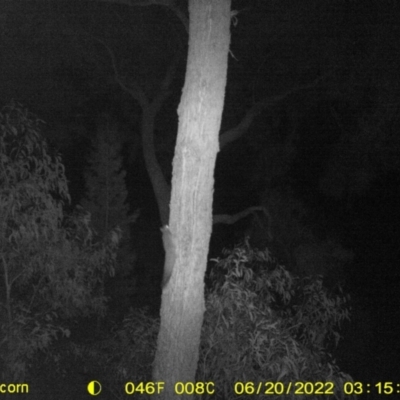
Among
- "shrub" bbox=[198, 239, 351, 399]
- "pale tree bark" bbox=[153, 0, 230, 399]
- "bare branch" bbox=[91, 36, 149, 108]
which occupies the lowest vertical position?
"shrub" bbox=[198, 239, 351, 399]

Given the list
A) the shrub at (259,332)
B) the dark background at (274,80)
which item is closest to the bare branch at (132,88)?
the dark background at (274,80)

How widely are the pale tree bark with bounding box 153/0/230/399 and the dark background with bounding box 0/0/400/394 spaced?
474 centimetres

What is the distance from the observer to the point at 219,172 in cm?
1914

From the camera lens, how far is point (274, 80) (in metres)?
10.8

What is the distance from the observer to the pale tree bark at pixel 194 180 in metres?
3.87

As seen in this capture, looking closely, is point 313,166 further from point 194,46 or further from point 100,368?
point 194,46

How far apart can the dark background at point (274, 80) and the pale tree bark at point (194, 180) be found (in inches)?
187

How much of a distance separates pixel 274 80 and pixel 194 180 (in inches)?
285

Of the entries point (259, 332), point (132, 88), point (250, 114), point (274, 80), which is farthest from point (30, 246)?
point (274, 80)

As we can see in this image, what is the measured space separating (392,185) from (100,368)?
11.1 metres

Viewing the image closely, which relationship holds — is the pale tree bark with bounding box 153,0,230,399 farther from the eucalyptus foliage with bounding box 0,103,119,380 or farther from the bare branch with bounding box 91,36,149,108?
the bare branch with bounding box 91,36,149,108

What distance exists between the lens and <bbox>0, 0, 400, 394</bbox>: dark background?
905 cm

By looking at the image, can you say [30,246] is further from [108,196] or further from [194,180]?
[108,196]

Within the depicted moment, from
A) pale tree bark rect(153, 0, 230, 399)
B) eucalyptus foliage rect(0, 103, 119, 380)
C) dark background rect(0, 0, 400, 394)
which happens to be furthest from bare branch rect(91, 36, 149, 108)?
pale tree bark rect(153, 0, 230, 399)
